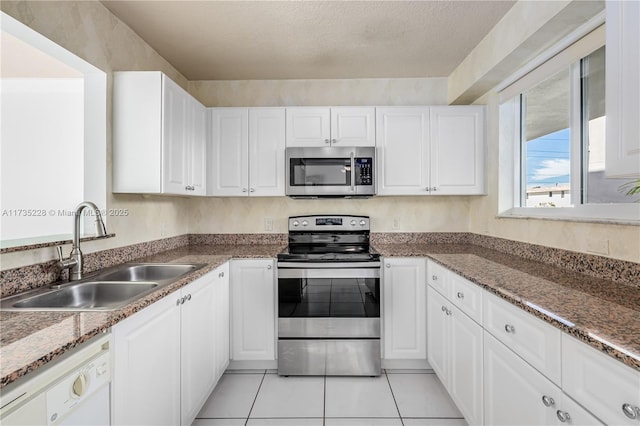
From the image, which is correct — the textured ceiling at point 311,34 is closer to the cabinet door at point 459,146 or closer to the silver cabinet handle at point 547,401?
the cabinet door at point 459,146

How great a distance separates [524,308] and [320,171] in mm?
1791

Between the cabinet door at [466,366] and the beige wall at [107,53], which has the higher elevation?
the beige wall at [107,53]

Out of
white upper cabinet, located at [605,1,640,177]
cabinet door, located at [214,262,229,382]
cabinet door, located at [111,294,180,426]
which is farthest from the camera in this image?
cabinet door, located at [214,262,229,382]

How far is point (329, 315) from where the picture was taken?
2342mm

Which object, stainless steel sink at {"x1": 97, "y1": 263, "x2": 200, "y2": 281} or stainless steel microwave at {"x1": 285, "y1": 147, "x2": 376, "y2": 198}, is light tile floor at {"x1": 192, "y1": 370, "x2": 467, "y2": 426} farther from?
stainless steel microwave at {"x1": 285, "y1": 147, "x2": 376, "y2": 198}

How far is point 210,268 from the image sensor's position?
198 cm

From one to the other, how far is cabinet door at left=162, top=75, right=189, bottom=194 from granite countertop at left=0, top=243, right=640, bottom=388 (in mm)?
636

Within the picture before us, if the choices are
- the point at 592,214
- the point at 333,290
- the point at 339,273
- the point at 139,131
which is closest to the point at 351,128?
the point at 339,273

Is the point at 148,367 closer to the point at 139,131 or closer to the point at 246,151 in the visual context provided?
the point at 139,131

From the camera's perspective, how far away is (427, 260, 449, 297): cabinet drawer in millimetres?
2031

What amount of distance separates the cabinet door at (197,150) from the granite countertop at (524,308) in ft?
2.63

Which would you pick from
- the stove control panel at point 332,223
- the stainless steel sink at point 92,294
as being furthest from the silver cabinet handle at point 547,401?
the stove control panel at point 332,223

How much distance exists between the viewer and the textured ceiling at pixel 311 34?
1914 mm

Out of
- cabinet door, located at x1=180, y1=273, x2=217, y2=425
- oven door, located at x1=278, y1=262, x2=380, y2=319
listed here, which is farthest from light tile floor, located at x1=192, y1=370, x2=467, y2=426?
oven door, located at x1=278, y1=262, x2=380, y2=319
